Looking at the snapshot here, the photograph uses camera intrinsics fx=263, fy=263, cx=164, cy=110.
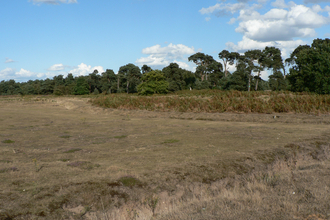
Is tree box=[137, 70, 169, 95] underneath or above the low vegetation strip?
above

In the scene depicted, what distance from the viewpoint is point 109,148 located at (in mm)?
9195

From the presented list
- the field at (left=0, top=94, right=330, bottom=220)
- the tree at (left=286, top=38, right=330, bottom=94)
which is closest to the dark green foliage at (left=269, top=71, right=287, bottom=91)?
the tree at (left=286, top=38, right=330, bottom=94)

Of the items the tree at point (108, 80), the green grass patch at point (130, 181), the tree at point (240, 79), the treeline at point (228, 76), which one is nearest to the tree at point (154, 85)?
the treeline at point (228, 76)

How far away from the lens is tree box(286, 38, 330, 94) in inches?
1382

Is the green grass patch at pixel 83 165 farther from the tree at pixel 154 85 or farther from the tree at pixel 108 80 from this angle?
the tree at pixel 108 80

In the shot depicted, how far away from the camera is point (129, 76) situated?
85500 millimetres

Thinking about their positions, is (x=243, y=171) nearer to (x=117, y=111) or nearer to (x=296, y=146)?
(x=296, y=146)

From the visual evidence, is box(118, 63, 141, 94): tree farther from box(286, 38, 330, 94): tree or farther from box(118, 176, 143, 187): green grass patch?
box(118, 176, 143, 187): green grass patch

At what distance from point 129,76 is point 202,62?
81.3ft

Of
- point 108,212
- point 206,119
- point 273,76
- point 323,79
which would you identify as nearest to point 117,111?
point 206,119

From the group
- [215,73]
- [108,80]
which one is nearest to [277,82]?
[215,73]

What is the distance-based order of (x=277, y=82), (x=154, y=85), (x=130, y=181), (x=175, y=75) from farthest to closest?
(x=175, y=75)
(x=277, y=82)
(x=154, y=85)
(x=130, y=181)

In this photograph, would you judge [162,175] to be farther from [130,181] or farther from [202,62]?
[202,62]

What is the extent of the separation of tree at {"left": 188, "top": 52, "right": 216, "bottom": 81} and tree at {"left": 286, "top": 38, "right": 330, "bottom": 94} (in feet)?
147
